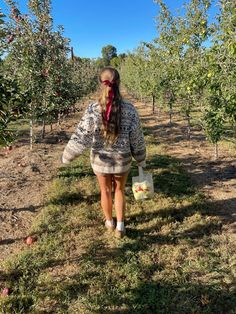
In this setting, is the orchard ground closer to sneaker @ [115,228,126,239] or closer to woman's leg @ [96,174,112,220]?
sneaker @ [115,228,126,239]

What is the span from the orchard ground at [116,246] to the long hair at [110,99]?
1.55m

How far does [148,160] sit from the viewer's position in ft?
27.2

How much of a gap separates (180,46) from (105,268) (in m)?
8.21

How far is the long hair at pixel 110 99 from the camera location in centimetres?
384

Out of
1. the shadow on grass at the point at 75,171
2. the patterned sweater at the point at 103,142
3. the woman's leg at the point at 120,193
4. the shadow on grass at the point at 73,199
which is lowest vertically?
the shadow on grass at the point at 73,199

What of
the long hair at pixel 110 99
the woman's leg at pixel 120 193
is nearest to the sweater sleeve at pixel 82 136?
the long hair at pixel 110 99

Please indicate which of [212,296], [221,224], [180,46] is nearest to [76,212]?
[221,224]

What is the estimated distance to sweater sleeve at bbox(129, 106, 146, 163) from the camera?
410 centimetres

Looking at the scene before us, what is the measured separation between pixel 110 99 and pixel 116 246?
1.89 meters

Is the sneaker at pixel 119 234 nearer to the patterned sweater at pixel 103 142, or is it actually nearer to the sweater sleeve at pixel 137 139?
the patterned sweater at pixel 103 142

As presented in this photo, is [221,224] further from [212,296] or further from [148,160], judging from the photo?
[148,160]

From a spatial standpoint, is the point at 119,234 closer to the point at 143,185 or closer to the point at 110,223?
the point at 110,223

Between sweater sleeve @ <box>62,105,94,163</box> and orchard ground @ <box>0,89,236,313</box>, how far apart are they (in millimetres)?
1192

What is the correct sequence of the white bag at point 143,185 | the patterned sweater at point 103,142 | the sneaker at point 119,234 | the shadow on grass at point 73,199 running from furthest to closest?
the shadow on grass at point 73,199 → the white bag at point 143,185 → the sneaker at point 119,234 → the patterned sweater at point 103,142
